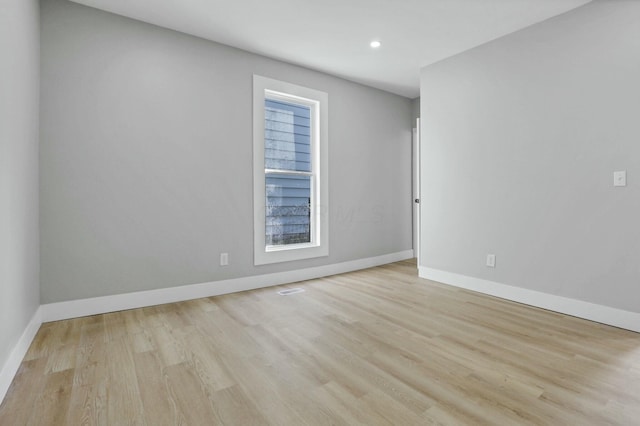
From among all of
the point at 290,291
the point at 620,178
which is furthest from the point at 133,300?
the point at 620,178

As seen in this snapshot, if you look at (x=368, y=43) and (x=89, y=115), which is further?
(x=368, y=43)

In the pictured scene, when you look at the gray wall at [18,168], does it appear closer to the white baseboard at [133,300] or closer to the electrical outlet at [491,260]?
the white baseboard at [133,300]

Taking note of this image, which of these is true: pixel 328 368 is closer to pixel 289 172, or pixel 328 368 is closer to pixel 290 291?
pixel 290 291

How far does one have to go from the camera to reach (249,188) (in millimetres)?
3490

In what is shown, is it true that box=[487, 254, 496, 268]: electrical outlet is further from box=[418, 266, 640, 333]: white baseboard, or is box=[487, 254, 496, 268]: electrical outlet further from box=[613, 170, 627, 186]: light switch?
box=[613, 170, 627, 186]: light switch

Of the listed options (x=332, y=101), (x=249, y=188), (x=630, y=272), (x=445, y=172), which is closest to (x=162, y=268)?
(x=249, y=188)

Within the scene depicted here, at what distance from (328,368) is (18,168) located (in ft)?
7.43

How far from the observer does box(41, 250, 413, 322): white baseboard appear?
102 inches

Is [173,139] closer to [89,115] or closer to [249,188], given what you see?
[89,115]

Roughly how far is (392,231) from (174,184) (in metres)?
3.28

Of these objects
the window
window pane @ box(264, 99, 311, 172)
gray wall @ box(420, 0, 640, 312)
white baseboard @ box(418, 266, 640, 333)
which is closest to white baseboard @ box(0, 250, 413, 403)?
the window

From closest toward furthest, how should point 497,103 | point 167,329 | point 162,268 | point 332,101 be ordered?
point 167,329 < point 162,268 < point 497,103 < point 332,101

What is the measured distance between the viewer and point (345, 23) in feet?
9.57

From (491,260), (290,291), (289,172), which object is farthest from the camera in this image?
(289,172)
